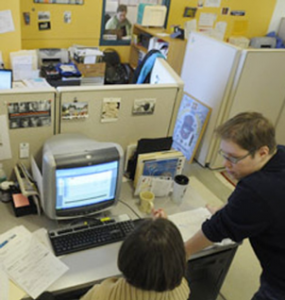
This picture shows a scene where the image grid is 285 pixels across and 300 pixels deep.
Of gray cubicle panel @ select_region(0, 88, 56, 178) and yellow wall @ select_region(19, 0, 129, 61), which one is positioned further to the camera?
yellow wall @ select_region(19, 0, 129, 61)

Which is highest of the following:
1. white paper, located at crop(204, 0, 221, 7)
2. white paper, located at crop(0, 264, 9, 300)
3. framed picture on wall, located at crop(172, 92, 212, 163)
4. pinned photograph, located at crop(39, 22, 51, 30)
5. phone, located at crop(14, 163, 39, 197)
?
white paper, located at crop(204, 0, 221, 7)

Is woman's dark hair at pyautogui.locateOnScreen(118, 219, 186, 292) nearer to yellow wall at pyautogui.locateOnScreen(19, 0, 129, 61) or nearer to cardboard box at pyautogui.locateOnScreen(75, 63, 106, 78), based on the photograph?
cardboard box at pyautogui.locateOnScreen(75, 63, 106, 78)

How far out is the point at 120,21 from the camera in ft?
14.6

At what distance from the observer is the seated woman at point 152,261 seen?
0.96 meters

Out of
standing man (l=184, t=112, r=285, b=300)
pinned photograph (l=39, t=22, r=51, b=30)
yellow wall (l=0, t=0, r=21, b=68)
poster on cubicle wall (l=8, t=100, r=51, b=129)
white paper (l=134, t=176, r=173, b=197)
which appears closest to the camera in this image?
standing man (l=184, t=112, r=285, b=300)

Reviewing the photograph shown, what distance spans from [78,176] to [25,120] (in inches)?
16.1

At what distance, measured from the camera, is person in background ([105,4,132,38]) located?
437cm

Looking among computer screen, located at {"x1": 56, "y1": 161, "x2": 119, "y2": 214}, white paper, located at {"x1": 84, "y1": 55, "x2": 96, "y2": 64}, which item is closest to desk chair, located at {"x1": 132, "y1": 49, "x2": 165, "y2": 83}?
white paper, located at {"x1": 84, "y1": 55, "x2": 96, "y2": 64}

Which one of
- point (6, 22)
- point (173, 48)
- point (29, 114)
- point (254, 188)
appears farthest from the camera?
point (173, 48)

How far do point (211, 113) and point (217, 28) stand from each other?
7.43 feet

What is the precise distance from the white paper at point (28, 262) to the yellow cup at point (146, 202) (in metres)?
0.54

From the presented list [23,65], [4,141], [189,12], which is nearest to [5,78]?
[23,65]

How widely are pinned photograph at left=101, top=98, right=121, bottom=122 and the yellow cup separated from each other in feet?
1.48

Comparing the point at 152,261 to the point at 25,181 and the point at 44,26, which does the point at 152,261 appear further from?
the point at 44,26
